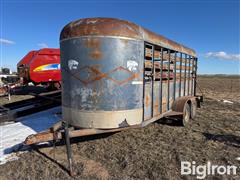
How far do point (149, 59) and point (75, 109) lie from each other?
1951mm

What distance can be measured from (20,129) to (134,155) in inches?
134

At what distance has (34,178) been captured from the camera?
11.4 feet

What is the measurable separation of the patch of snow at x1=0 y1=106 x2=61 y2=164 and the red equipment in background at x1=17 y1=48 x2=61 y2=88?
446cm

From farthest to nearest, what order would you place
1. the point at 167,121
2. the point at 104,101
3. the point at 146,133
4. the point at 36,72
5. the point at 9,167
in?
the point at 36,72 → the point at 167,121 → the point at 146,133 → the point at 104,101 → the point at 9,167

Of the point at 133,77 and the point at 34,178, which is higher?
the point at 133,77

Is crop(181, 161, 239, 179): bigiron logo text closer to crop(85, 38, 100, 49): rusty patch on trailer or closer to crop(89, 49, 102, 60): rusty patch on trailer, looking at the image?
crop(89, 49, 102, 60): rusty patch on trailer

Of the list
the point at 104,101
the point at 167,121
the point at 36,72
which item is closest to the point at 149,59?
the point at 104,101

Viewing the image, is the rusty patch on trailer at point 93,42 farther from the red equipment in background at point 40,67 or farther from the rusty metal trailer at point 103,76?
the red equipment in background at point 40,67

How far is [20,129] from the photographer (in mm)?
5898

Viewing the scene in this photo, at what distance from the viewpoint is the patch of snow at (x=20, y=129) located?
4529 mm

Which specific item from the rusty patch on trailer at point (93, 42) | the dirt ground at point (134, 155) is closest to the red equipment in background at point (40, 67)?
the dirt ground at point (134, 155)

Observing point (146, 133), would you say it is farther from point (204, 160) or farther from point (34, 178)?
point (34, 178)

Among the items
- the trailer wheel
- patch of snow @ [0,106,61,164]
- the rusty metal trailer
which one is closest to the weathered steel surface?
the rusty metal trailer

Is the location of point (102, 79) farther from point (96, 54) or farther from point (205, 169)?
point (205, 169)
